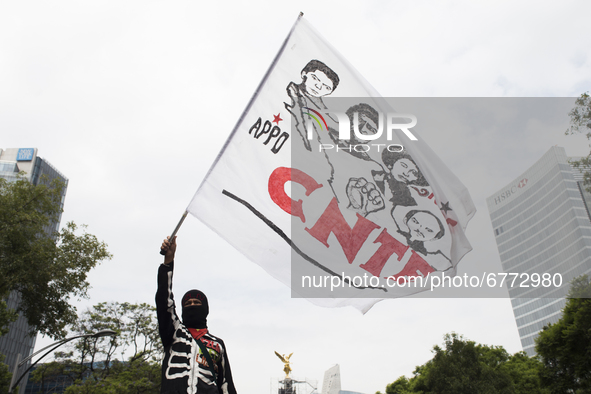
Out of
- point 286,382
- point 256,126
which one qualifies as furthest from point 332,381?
point 256,126

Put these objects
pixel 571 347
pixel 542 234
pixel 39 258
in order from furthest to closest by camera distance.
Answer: pixel 542 234, pixel 571 347, pixel 39 258

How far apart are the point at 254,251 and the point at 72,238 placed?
14.0 m

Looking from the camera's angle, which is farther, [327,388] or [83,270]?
[327,388]

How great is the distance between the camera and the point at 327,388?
61719 mm

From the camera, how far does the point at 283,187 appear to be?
20.3 ft

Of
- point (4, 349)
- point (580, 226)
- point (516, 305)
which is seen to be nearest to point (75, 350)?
point (4, 349)

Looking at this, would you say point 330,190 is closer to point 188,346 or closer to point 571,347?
point 188,346

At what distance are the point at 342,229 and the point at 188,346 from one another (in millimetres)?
2815

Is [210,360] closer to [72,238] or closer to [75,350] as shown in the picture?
[72,238]

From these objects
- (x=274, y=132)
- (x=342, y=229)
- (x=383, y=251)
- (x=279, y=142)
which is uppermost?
(x=274, y=132)

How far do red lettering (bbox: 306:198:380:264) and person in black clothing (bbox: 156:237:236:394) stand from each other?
6.97 feet

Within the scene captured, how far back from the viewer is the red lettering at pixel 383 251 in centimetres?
616

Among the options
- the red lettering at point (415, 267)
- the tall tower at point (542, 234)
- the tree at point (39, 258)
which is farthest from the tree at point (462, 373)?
the tall tower at point (542, 234)

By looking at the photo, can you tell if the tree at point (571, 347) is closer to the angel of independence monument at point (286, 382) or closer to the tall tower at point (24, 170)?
the angel of independence monument at point (286, 382)
